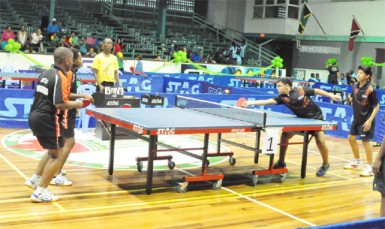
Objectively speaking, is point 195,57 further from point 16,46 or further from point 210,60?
point 16,46

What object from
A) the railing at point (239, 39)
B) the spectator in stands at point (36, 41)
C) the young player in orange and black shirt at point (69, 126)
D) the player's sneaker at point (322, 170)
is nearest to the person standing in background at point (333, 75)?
the railing at point (239, 39)

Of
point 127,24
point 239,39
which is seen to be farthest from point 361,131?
point 239,39

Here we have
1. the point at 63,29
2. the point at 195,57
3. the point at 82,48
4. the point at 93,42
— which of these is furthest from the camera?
the point at 195,57

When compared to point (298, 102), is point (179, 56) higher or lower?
higher

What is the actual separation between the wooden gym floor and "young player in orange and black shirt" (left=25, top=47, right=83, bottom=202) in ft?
1.10

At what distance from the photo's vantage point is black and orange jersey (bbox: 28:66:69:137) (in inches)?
209

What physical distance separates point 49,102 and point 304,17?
22.8m

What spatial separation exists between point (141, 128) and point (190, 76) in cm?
1362

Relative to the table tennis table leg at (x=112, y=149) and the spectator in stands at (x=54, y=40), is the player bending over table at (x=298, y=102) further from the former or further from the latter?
the spectator in stands at (x=54, y=40)

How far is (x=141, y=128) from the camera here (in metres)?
5.76

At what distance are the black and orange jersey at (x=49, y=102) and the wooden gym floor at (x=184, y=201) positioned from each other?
802 mm

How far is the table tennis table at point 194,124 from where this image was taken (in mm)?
5945

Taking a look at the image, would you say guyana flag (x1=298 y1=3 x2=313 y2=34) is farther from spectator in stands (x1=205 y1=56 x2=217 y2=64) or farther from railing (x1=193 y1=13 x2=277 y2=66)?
spectator in stands (x1=205 y1=56 x2=217 y2=64)

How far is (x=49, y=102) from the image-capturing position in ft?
17.6
